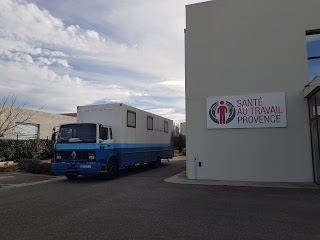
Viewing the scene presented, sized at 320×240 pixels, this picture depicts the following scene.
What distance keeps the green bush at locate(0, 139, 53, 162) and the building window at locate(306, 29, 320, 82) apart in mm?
18666

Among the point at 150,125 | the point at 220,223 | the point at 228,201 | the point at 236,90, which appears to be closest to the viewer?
the point at 220,223

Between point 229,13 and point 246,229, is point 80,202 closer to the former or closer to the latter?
point 246,229

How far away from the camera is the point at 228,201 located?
9078mm

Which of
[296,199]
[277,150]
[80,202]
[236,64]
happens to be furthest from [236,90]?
[80,202]

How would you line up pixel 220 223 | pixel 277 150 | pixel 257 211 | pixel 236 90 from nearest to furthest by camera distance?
pixel 220 223 < pixel 257 211 < pixel 277 150 < pixel 236 90

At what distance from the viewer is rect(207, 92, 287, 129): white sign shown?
1345 cm

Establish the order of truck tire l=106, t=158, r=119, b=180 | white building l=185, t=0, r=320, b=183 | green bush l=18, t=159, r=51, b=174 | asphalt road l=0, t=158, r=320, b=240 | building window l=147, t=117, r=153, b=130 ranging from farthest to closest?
building window l=147, t=117, r=153, b=130 < green bush l=18, t=159, r=51, b=174 < truck tire l=106, t=158, r=119, b=180 < white building l=185, t=0, r=320, b=183 < asphalt road l=0, t=158, r=320, b=240

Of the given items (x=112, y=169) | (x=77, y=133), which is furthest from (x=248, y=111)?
(x=77, y=133)

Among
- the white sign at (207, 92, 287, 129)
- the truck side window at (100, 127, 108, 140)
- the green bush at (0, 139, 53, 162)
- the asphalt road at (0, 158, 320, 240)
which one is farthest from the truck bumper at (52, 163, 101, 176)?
the green bush at (0, 139, 53, 162)

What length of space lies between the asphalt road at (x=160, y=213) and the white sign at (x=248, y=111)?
10.8 ft

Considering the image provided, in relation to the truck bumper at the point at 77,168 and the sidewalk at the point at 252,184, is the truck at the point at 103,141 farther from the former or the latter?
the sidewalk at the point at 252,184

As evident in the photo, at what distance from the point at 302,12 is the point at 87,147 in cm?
1100

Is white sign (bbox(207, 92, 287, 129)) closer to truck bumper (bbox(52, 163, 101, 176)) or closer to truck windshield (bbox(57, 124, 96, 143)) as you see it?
truck windshield (bbox(57, 124, 96, 143))

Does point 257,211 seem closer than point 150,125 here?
Yes
